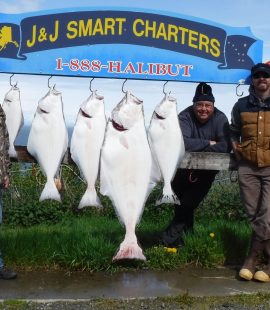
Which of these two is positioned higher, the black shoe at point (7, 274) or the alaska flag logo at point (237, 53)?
the alaska flag logo at point (237, 53)

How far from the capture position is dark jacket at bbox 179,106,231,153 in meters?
5.25

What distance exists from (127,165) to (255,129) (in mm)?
1240

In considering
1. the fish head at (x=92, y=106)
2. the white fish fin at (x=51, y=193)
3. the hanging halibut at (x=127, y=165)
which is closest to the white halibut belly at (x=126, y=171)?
the hanging halibut at (x=127, y=165)

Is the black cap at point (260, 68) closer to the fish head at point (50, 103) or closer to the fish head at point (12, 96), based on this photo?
the fish head at point (50, 103)

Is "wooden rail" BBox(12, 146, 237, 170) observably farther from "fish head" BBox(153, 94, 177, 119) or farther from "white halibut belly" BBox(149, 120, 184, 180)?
"fish head" BBox(153, 94, 177, 119)

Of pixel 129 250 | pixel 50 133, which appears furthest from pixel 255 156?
pixel 50 133

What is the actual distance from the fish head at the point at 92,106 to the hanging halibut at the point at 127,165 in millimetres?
161

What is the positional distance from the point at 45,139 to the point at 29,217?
391 centimetres

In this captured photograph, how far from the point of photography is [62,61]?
4992 mm

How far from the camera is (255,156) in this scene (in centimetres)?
492

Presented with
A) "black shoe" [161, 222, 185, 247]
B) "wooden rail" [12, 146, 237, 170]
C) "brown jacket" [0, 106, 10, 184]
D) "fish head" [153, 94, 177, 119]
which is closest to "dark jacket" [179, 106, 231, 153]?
"wooden rail" [12, 146, 237, 170]

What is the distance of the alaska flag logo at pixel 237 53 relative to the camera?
527 cm

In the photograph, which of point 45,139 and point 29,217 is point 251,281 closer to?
point 45,139

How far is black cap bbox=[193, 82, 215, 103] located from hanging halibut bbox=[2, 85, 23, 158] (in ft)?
5.59
